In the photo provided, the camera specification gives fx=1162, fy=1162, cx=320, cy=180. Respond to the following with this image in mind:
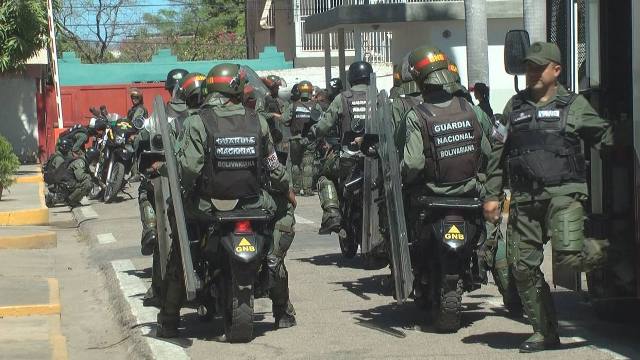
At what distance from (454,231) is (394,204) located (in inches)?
17.6

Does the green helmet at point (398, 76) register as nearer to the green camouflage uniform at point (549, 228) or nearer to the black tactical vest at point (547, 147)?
the green camouflage uniform at point (549, 228)

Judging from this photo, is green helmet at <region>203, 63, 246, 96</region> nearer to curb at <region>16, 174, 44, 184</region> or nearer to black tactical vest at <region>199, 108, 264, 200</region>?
black tactical vest at <region>199, 108, 264, 200</region>

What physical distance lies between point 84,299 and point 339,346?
12.4ft

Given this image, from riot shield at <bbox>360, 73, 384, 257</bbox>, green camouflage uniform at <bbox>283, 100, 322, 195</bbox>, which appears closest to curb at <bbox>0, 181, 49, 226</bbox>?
green camouflage uniform at <bbox>283, 100, 322, 195</bbox>

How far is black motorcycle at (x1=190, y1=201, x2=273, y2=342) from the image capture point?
7.65m

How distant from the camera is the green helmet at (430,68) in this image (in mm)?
8023

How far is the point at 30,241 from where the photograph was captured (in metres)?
14.4

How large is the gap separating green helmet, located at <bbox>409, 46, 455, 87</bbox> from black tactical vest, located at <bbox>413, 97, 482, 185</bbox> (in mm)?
193

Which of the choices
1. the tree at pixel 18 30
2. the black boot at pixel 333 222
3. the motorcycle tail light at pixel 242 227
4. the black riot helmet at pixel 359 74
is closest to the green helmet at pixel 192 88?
the motorcycle tail light at pixel 242 227

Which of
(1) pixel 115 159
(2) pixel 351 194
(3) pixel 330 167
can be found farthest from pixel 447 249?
(1) pixel 115 159

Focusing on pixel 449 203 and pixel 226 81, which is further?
pixel 226 81

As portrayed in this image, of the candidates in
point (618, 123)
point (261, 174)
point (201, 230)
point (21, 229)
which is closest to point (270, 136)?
point (261, 174)

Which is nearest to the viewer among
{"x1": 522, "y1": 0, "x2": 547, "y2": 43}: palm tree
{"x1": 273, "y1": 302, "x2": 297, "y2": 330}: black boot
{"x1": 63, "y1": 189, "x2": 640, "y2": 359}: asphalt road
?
{"x1": 63, "y1": 189, "x2": 640, "y2": 359}: asphalt road

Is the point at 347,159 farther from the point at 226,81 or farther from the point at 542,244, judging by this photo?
the point at 542,244
